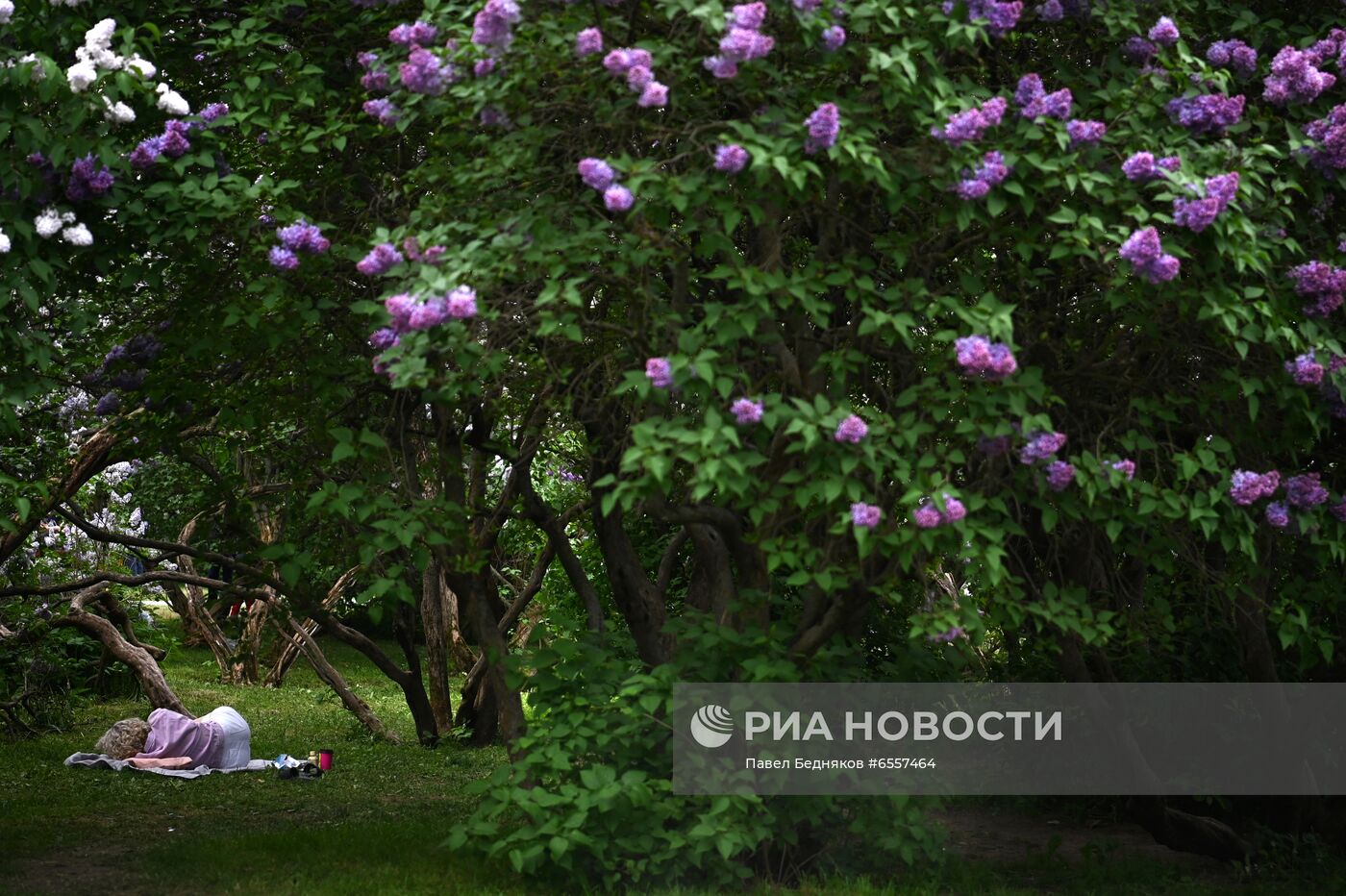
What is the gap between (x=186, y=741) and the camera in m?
10.8

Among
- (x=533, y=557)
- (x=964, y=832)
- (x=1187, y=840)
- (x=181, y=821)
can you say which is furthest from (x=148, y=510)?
(x=1187, y=840)

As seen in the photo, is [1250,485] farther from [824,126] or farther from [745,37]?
[745,37]

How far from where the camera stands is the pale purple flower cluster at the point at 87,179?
5.41 meters

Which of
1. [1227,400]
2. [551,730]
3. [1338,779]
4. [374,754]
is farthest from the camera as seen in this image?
[374,754]

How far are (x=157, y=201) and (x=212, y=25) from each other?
742mm

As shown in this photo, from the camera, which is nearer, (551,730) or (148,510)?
(551,730)

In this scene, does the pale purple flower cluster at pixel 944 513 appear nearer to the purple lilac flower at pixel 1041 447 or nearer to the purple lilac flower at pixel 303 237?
the purple lilac flower at pixel 1041 447

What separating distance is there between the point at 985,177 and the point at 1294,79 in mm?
1302

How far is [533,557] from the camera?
14.8 m

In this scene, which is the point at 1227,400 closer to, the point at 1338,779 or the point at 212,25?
the point at 1338,779

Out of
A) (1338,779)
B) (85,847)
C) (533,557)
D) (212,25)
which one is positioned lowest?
(85,847)

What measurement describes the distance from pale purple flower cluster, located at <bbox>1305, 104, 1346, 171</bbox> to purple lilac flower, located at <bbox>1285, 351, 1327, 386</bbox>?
29.1 inches

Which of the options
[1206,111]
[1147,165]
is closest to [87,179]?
[1147,165]

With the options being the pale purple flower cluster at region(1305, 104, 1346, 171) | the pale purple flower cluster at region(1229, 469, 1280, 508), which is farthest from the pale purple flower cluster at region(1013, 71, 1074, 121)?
the pale purple flower cluster at region(1229, 469, 1280, 508)
